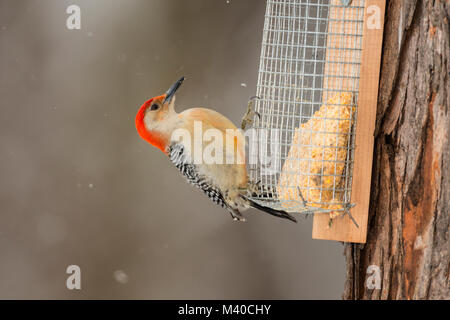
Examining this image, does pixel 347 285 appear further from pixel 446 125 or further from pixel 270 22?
pixel 270 22

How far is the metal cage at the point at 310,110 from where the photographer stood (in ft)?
7.39

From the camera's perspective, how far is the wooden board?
7.30 ft

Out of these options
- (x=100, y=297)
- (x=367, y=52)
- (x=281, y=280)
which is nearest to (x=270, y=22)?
(x=367, y=52)

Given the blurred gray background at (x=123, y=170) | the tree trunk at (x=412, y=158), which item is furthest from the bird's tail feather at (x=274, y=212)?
the blurred gray background at (x=123, y=170)

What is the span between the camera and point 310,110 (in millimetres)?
2320

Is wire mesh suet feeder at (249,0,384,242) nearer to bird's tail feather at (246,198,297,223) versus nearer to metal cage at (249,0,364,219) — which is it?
metal cage at (249,0,364,219)

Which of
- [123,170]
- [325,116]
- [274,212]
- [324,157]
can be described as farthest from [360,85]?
[123,170]

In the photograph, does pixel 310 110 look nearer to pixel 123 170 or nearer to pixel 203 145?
pixel 203 145

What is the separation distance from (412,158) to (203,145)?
109 centimetres

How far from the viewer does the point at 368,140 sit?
2.23 metres

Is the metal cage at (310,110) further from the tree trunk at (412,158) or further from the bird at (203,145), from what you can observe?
the bird at (203,145)

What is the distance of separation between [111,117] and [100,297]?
160 centimetres

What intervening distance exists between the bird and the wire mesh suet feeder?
29 centimetres

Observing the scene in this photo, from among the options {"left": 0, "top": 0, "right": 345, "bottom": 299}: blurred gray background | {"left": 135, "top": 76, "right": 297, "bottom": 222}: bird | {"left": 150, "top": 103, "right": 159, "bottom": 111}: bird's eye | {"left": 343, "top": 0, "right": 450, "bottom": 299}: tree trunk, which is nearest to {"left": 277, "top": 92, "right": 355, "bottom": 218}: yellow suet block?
{"left": 343, "top": 0, "right": 450, "bottom": 299}: tree trunk
